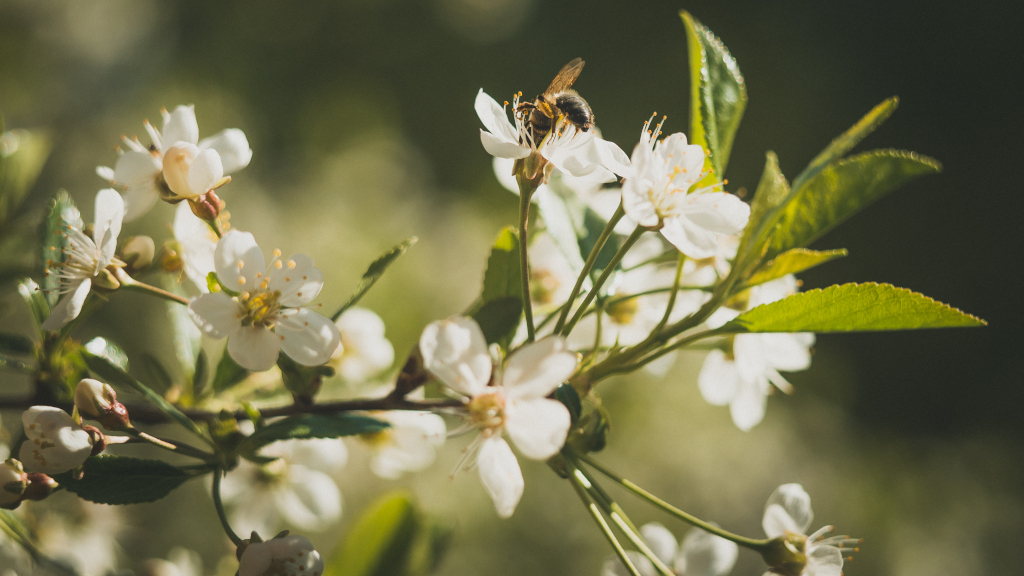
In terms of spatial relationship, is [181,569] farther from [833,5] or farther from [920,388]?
[833,5]

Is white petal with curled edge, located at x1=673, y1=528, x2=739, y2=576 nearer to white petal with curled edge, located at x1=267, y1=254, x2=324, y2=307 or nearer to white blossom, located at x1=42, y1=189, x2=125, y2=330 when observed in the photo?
white petal with curled edge, located at x1=267, y1=254, x2=324, y2=307

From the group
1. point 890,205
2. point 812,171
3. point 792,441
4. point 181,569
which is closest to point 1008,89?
point 890,205

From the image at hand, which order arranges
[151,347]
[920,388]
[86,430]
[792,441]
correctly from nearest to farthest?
[86,430], [151,347], [792,441], [920,388]

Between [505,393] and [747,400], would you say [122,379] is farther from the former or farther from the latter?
[747,400]

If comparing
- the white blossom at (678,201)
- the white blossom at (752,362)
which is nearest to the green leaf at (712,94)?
the white blossom at (678,201)

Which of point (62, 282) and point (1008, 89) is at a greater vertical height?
point (62, 282)
